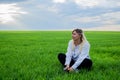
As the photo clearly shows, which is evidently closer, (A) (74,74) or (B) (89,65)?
(A) (74,74)

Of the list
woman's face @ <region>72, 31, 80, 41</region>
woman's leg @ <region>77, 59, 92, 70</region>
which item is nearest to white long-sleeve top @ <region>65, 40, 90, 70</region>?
woman's leg @ <region>77, 59, 92, 70</region>

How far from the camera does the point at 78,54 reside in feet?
30.7

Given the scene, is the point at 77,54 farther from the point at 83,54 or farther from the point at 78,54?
the point at 83,54

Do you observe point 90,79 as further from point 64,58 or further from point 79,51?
point 64,58

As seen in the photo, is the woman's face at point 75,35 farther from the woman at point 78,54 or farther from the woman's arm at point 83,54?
the woman's arm at point 83,54

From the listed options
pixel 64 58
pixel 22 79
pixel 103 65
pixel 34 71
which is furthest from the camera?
pixel 103 65

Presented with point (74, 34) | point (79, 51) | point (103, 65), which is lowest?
point (103, 65)

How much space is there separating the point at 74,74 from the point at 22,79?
1.66m

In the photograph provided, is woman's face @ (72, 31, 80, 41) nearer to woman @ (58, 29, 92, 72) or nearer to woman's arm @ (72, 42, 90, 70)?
woman @ (58, 29, 92, 72)

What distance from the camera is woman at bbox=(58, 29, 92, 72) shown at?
891 cm

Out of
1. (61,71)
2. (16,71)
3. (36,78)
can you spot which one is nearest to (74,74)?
(61,71)

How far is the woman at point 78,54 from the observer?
351 inches

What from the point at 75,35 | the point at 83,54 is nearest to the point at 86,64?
the point at 83,54

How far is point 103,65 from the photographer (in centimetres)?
1079
